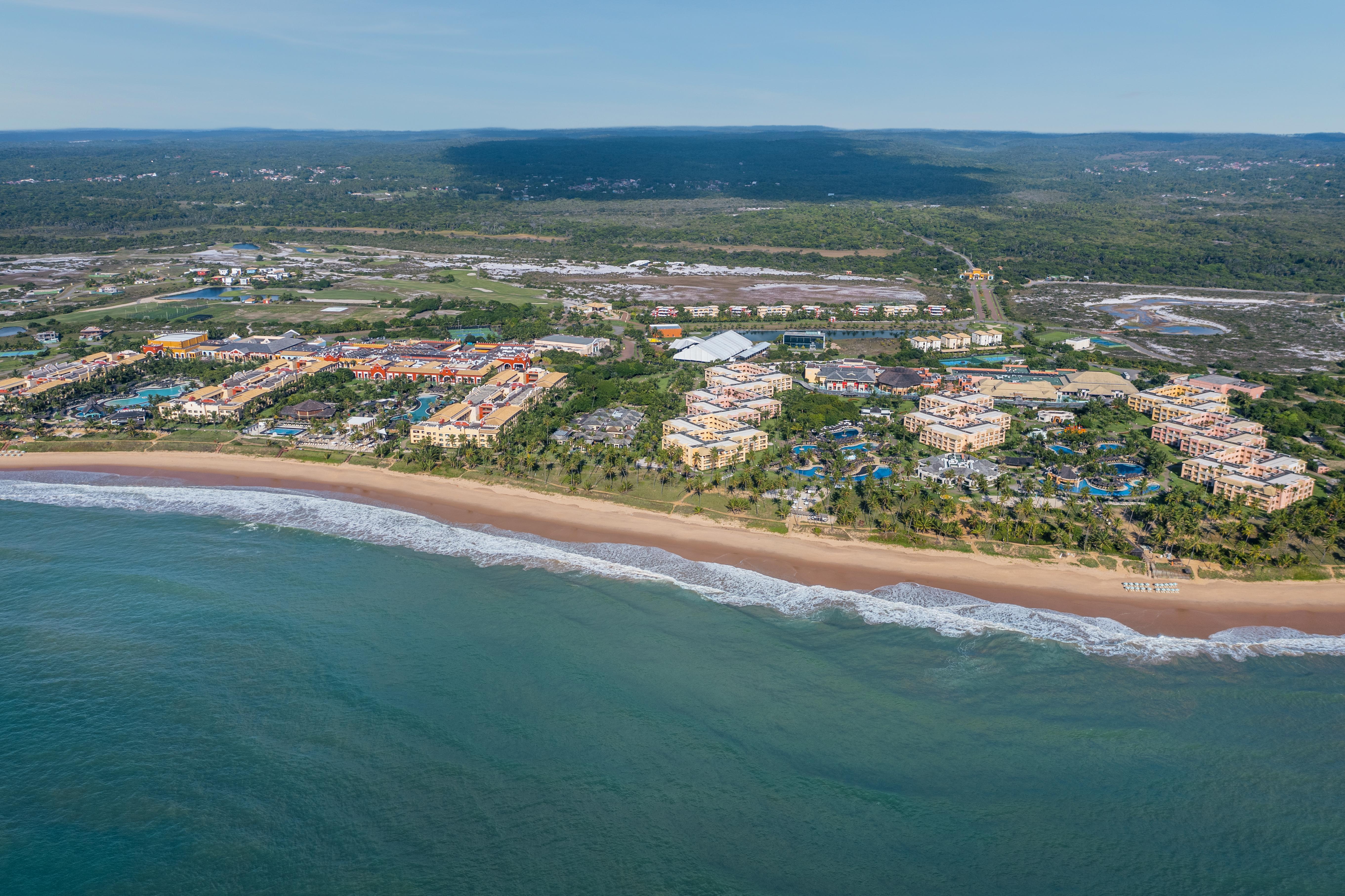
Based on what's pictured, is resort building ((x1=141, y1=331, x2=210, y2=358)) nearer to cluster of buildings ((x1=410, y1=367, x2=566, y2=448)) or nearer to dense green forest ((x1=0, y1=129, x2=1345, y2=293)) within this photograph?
cluster of buildings ((x1=410, y1=367, x2=566, y2=448))

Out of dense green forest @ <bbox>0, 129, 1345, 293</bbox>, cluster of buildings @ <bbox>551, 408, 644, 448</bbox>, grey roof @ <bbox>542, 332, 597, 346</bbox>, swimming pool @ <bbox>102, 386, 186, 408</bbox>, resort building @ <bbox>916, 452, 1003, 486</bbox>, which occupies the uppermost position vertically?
dense green forest @ <bbox>0, 129, 1345, 293</bbox>

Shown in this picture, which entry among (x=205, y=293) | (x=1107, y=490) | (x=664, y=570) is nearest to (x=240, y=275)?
(x=205, y=293)

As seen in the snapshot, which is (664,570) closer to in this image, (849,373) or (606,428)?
(606,428)

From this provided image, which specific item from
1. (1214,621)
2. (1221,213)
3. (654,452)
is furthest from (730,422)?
(1221,213)

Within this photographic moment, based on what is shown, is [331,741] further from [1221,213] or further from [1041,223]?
[1221,213]

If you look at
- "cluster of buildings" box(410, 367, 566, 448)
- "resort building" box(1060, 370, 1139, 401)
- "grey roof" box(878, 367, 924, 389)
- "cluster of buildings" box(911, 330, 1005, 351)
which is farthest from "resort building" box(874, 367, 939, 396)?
"cluster of buildings" box(410, 367, 566, 448)
